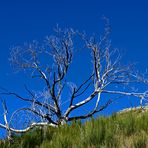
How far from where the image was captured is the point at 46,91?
1800cm

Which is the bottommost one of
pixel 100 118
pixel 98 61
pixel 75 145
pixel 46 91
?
pixel 75 145

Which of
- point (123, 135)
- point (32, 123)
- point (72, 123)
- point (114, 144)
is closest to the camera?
point (114, 144)

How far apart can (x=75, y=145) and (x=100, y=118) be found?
1772 millimetres

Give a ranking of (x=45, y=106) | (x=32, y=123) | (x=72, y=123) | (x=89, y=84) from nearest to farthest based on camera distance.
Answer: (x=72, y=123), (x=32, y=123), (x=45, y=106), (x=89, y=84)

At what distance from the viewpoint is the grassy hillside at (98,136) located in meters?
7.92

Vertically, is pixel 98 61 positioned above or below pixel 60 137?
above

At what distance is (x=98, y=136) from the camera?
338 inches

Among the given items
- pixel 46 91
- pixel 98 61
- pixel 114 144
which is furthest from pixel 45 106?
pixel 114 144

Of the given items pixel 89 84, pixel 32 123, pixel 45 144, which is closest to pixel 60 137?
pixel 45 144

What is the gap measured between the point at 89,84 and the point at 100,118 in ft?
29.7

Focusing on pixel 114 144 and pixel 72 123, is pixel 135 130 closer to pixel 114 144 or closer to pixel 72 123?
pixel 114 144

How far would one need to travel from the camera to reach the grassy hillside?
26.0 ft

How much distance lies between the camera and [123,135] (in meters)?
8.48

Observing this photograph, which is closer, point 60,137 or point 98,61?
point 60,137
